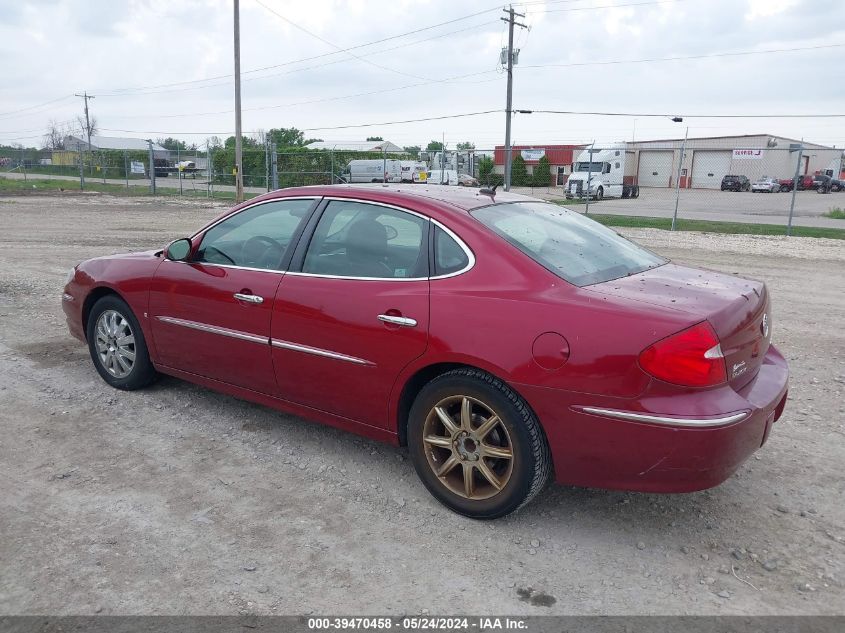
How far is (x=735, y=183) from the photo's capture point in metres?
47.7

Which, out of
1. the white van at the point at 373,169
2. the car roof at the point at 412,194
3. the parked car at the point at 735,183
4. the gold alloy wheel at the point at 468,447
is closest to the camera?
the gold alloy wheel at the point at 468,447

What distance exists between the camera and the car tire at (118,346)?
475 cm

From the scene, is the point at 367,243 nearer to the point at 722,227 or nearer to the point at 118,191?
the point at 722,227

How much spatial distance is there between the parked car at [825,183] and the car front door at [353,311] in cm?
5434

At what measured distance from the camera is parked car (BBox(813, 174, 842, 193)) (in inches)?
1913

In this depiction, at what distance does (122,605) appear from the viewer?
8.64 feet

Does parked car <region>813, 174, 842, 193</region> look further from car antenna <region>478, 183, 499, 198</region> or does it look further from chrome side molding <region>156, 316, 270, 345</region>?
chrome side molding <region>156, 316, 270, 345</region>

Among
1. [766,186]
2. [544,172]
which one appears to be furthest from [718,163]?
[544,172]

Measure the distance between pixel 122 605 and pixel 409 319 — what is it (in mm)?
1707

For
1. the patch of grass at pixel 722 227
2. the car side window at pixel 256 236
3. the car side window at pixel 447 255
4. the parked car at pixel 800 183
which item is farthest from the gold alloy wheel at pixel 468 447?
the parked car at pixel 800 183

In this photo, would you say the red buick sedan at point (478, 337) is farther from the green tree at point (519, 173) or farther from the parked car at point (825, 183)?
the parked car at point (825, 183)

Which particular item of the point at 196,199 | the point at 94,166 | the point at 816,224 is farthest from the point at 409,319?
the point at 94,166

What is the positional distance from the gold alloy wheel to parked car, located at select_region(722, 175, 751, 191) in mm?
50407

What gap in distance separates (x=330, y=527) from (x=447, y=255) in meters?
1.44
